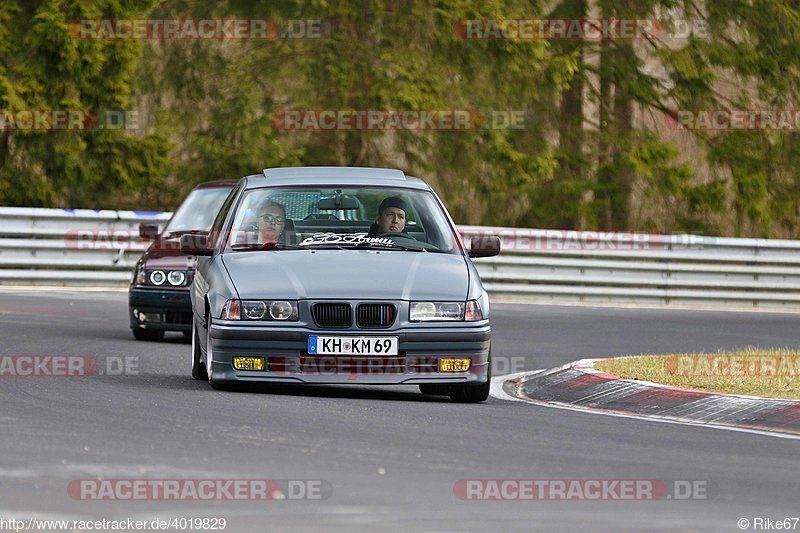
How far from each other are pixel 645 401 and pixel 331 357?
7.46ft

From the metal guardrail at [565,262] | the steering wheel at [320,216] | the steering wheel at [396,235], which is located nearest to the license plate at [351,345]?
the steering wheel at [396,235]

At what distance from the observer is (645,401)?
1180cm

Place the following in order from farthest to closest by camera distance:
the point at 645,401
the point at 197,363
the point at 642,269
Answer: the point at 642,269, the point at 197,363, the point at 645,401

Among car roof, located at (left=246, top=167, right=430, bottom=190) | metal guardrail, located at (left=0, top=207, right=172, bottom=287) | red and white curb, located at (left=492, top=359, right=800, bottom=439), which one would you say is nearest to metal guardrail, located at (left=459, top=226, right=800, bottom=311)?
metal guardrail, located at (left=0, top=207, right=172, bottom=287)

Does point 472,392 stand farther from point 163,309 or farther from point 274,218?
point 163,309

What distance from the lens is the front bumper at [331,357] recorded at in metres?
10.9

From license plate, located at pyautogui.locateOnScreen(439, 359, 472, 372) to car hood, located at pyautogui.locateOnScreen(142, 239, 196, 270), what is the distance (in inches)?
215

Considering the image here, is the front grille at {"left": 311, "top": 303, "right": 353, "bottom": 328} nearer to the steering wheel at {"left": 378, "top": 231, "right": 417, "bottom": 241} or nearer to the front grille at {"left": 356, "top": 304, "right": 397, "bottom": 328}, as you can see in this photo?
the front grille at {"left": 356, "top": 304, "right": 397, "bottom": 328}

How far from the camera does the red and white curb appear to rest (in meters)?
10.8

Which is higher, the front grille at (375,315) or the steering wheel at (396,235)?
the steering wheel at (396,235)

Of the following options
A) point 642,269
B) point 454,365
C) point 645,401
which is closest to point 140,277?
point 454,365

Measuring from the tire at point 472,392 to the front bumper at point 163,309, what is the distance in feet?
16.0

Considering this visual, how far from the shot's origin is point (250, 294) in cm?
1098

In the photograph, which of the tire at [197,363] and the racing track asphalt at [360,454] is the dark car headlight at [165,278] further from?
the tire at [197,363]
